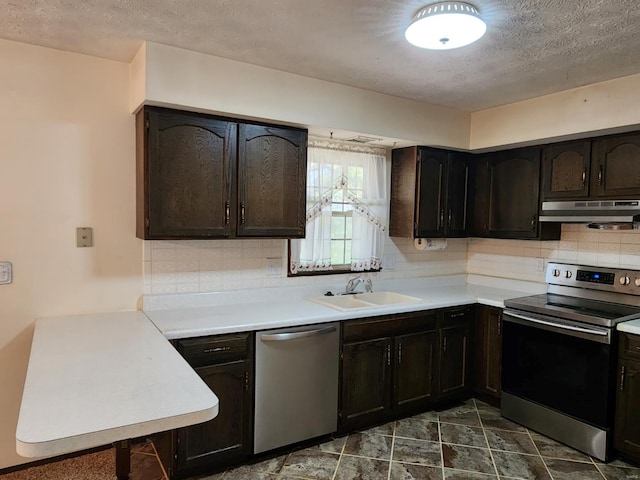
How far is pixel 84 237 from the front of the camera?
259 centimetres

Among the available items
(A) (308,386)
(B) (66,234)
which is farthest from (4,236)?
(A) (308,386)

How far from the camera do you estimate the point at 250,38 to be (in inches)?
88.2

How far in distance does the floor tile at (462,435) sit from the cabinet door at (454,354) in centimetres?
28

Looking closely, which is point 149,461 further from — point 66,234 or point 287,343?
point 66,234

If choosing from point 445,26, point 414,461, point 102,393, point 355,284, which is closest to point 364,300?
point 355,284

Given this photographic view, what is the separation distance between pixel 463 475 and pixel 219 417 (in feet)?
4.68

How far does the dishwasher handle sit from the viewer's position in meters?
2.53

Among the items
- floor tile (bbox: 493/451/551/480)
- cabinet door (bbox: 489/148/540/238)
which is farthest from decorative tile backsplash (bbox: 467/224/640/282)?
floor tile (bbox: 493/451/551/480)

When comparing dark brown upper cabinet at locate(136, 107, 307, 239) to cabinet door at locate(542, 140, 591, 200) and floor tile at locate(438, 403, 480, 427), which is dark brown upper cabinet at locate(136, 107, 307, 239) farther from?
cabinet door at locate(542, 140, 591, 200)

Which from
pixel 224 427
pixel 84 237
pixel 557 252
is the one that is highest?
pixel 84 237

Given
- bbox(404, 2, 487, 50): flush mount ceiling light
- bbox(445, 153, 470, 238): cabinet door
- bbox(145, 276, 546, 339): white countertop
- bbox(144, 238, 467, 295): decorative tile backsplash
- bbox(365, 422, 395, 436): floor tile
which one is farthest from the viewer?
bbox(445, 153, 470, 238): cabinet door

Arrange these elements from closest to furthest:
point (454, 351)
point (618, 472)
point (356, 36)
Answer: point (356, 36) < point (618, 472) < point (454, 351)

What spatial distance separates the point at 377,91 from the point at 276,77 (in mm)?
786

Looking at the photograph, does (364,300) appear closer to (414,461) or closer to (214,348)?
(414,461)
